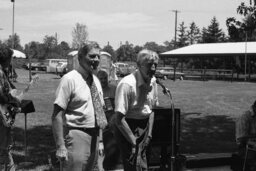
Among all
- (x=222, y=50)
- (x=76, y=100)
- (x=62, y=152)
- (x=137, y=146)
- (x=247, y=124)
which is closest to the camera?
(x=62, y=152)

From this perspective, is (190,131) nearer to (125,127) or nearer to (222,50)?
(125,127)

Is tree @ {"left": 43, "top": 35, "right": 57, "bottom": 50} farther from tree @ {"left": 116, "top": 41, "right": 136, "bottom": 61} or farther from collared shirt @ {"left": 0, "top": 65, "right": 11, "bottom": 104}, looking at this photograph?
collared shirt @ {"left": 0, "top": 65, "right": 11, "bottom": 104}

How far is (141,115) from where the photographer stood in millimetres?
4031

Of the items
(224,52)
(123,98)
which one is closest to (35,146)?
(123,98)

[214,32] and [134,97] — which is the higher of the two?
[214,32]

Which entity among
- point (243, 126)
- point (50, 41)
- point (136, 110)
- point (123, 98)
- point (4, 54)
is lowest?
point (243, 126)

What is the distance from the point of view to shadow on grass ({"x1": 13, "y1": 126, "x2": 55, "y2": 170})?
6.67m

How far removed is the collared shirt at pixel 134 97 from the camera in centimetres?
390

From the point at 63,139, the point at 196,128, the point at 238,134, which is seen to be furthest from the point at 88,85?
the point at 196,128

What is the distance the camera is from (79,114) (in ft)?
11.5

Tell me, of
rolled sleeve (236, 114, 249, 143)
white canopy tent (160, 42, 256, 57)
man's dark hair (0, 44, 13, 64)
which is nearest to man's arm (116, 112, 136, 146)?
man's dark hair (0, 44, 13, 64)

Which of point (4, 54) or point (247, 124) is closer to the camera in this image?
point (4, 54)

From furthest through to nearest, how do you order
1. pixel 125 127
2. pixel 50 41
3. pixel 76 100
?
pixel 50 41 → pixel 125 127 → pixel 76 100

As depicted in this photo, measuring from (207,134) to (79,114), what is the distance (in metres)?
6.68
